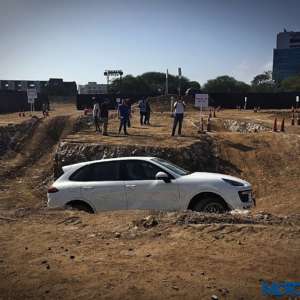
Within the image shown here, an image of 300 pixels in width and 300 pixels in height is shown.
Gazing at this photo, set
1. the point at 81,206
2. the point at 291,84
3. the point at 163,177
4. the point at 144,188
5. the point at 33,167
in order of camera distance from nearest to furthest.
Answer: the point at 163,177 < the point at 144,188 < the point at 81,206 < the point at 33,167 < the point at 291,84

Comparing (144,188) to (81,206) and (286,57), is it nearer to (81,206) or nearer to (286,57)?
(81,206)

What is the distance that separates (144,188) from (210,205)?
1411 millimetres

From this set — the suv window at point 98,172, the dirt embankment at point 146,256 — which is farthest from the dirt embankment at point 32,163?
the dirt embankment at point 146,256

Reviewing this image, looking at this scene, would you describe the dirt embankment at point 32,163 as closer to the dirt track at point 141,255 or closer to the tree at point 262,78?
the dirt track at point 141,255

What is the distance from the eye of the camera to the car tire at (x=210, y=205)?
35.3 ft

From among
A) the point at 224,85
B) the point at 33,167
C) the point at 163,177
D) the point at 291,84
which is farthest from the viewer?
the point at 224,85

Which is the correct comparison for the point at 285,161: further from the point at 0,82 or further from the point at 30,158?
the point at 0,82

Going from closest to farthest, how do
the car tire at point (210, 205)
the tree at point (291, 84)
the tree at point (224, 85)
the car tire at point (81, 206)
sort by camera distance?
the car tire at point (210, 205)
the car tire at point (81, 206)
the tree at point (291, 84)
the tree at point (224, 85)

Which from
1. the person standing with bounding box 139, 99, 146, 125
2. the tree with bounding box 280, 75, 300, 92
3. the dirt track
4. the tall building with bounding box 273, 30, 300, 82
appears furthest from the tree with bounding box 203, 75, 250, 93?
the dirt track

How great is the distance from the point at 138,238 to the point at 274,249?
204 centimetres

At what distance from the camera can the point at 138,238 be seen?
7.97m

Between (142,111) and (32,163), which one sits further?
(142,111)

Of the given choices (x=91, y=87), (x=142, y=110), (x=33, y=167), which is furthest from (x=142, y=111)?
(x=91, y=87)

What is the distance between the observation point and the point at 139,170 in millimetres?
11312
